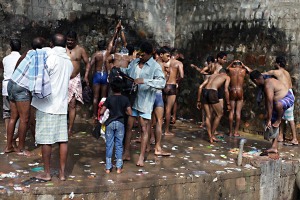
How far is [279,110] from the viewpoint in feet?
22.4

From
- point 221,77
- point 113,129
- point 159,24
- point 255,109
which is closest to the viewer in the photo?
point 113,129

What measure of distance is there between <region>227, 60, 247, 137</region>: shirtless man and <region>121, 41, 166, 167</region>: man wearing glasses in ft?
11.2

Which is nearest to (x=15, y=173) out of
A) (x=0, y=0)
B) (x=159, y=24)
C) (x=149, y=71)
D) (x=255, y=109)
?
(x=149, y=71)

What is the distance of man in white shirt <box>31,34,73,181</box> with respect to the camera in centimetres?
483

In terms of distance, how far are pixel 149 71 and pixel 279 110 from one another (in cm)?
247

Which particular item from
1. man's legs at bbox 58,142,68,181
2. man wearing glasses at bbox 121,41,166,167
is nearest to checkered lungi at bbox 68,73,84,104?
man wearing glasses at bbox 121,41,166,167

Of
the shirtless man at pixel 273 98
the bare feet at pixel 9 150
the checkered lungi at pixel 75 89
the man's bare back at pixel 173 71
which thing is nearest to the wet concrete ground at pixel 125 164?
the bare feet at pixel 9 150

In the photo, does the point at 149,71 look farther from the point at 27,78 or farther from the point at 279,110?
the point at 279,110

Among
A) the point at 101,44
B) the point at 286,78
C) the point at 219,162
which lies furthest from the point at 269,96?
the point at 101,44

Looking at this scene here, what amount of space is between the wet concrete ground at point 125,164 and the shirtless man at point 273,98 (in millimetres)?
742

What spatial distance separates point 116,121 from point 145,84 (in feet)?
2.60

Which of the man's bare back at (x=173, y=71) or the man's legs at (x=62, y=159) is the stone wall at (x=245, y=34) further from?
the man's legs at (x=62, y=159)

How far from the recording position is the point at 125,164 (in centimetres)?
607

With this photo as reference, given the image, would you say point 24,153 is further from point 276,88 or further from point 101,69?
point 276,88
